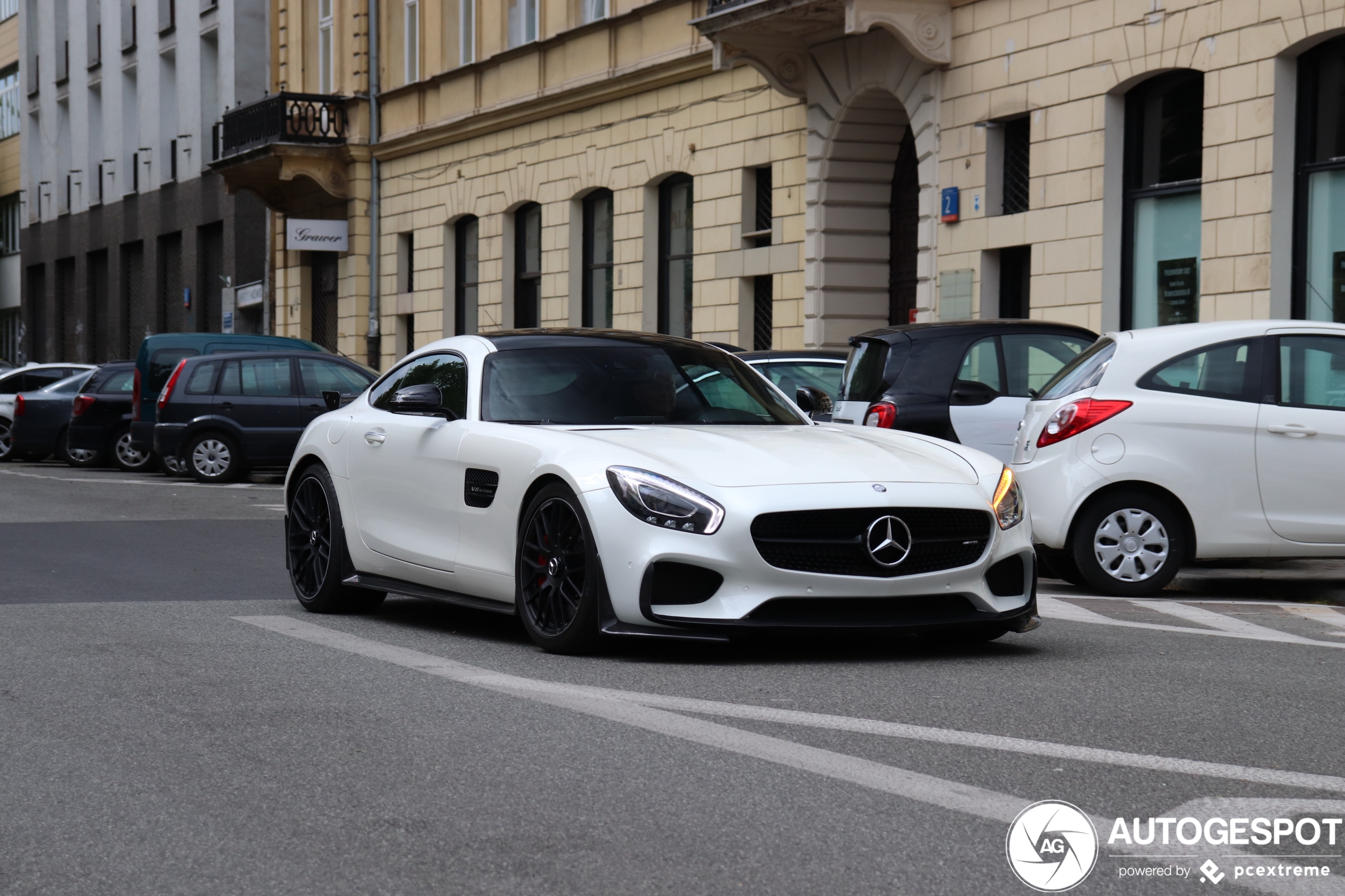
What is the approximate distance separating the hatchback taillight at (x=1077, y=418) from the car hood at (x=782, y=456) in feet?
8.75

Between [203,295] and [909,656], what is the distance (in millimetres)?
38786

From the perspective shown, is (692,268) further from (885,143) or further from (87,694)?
(87,694)

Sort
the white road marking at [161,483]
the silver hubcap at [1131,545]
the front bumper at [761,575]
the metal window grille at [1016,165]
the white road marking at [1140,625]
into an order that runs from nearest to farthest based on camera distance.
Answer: the front bumper at [761,575] < the white road marking at [1140,625] < the silver hubcap at [1131,545] < the metal window grille at [1016,165] < the white road marking at [161,483]

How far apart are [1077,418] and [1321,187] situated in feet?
24.5

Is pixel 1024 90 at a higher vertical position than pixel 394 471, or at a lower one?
higher

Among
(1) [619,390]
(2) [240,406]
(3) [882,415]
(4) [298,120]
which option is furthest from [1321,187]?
(4) [298,120]

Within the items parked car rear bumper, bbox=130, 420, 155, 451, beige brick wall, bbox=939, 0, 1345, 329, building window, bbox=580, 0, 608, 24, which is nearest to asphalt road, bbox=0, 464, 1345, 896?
beige brick wall, bbox=939, 0, 1345, 329

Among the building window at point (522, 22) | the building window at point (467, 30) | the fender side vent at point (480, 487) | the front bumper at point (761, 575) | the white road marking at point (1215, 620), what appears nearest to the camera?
the front bumper at point (761, 575)

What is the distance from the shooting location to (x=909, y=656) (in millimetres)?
7352

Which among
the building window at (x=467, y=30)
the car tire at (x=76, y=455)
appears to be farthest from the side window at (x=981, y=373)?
the building window at (x=467, y=30)

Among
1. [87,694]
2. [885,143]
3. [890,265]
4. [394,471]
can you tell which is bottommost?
[87,694]

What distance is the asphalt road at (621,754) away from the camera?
4.26 meters

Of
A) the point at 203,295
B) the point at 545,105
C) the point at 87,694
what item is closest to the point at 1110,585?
the point at 87,694

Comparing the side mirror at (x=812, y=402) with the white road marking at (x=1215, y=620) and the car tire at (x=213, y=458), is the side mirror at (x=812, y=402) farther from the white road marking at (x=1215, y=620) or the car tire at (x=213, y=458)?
the car tire at (x=213, y=458)
